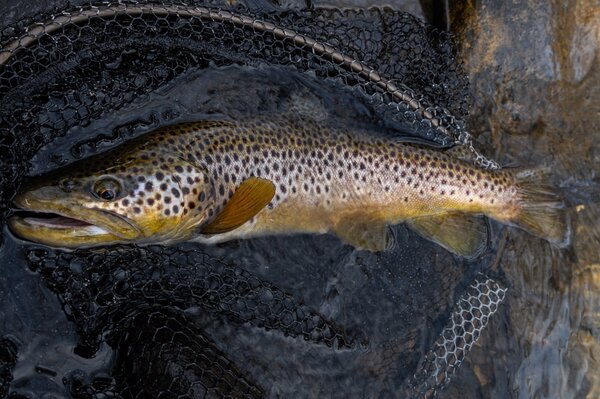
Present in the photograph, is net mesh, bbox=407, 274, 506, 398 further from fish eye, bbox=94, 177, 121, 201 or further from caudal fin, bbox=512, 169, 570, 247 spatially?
fish eye, bbox=94, 177, 121, 201

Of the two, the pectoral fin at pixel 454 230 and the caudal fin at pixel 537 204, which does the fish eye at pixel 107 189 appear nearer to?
the pectoral fin at pixel 454 230

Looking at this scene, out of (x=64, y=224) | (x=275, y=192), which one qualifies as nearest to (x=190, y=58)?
(x=275, y=192)

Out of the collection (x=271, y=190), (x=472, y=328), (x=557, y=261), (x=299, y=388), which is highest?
(x=271, y=190)

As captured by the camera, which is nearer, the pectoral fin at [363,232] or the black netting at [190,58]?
the black netting at [190,58]

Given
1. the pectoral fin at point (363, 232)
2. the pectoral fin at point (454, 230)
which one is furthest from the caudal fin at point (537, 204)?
the pectoral fin at point (363, 232)

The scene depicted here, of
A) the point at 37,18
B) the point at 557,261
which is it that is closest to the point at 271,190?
the point at 37,18

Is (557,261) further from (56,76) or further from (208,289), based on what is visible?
(56,76)

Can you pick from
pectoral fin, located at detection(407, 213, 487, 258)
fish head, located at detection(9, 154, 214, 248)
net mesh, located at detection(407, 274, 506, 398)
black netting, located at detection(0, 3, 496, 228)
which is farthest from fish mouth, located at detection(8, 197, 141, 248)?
net mesh, located at detection(407, 274, 506, 398)

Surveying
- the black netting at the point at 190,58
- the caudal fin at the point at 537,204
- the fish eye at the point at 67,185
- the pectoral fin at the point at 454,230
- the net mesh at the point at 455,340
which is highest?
the black netting at the point at 190,58
